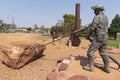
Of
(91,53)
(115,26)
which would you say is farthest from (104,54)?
(115,26)

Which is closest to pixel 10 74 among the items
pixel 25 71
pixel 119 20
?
pixel 25 71

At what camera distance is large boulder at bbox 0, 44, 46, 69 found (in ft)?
25.1

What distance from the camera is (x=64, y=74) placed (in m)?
6.18

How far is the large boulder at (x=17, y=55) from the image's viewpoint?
765 cm

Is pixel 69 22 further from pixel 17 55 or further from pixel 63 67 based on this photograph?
pixel 63 67

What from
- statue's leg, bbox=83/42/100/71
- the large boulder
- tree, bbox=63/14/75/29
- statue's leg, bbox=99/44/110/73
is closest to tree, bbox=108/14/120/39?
tree, bbox=63/14/75/29

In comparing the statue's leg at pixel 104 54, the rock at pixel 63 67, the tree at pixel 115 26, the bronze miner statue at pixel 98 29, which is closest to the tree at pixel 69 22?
the tree at pixel 115 26

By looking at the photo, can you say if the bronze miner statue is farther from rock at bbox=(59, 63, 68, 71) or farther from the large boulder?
the large boulder

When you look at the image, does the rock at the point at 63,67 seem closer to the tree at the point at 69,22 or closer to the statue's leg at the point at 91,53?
the statue's leg at the point at 91,53

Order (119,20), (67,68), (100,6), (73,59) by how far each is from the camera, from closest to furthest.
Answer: (100,6) → (67,68) → (73,59) → (119,20)

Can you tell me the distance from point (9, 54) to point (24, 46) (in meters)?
0.57

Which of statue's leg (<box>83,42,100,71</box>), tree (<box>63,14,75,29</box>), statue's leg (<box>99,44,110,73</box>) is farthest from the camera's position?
tree (<box>63,14,75,29</box>)

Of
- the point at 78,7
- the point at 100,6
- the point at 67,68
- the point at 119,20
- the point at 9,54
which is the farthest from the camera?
the point at 119,20

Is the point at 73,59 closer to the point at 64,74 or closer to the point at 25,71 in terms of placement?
the point at 64,74
